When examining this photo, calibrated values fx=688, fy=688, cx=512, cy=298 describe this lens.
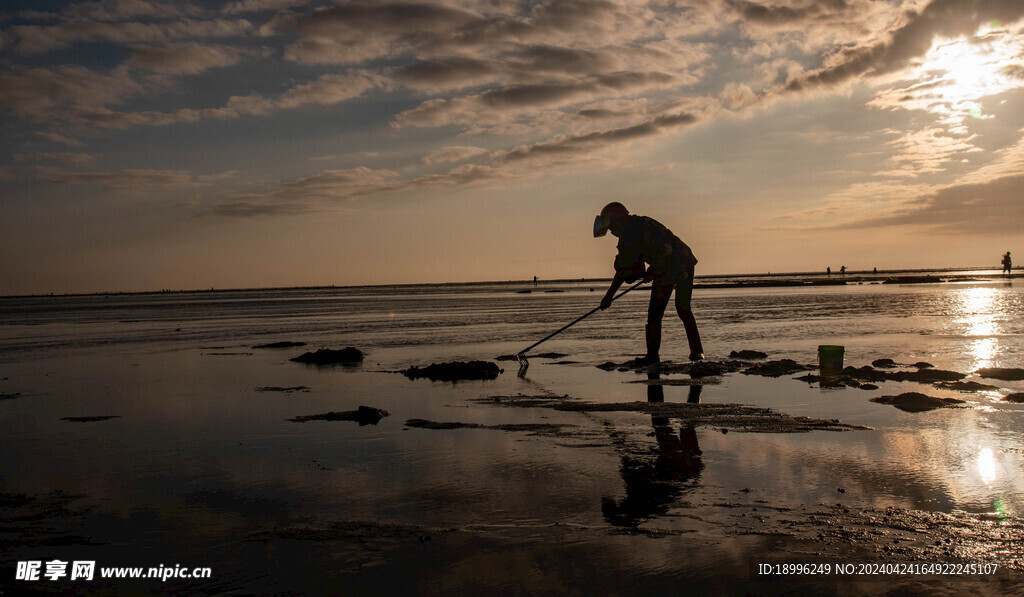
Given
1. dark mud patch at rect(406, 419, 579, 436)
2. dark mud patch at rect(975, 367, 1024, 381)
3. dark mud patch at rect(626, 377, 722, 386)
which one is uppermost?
dark mud patch at rect(975, 367, 1024, 381)

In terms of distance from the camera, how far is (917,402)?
7859mm

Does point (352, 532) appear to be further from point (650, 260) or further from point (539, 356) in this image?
point (539, 356)

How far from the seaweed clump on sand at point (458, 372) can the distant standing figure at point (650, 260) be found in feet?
7.73

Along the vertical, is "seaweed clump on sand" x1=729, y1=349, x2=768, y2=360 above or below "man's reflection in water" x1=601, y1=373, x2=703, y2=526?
above

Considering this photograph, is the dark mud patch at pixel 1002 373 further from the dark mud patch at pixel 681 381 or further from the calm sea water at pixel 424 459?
the dark mud patch at pixel 681 381

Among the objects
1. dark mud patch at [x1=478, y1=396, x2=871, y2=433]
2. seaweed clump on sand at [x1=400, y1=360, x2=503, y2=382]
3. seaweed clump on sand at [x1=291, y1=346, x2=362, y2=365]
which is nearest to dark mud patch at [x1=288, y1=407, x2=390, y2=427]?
dark mud patch at [x1=478, y1=396, x2=871, y2=433]

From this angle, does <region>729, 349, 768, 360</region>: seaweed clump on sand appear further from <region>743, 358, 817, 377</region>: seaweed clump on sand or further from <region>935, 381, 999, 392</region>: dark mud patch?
<region>935, 381, 999, 392</region>: dark mud patch

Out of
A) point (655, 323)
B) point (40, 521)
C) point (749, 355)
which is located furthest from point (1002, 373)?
point (40, 521)

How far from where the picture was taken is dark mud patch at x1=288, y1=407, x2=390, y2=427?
797cm

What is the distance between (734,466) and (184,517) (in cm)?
401

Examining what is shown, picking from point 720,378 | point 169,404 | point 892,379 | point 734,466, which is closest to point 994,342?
point 892,379

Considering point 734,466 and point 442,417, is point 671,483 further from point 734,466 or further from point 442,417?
point 442,417

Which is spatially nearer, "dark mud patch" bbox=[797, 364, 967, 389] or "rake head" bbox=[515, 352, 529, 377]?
"dark mud patch" bbox=[797, 364, 967, 389]

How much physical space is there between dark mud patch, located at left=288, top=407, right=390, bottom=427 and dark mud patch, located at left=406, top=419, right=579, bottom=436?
18.2 inches
